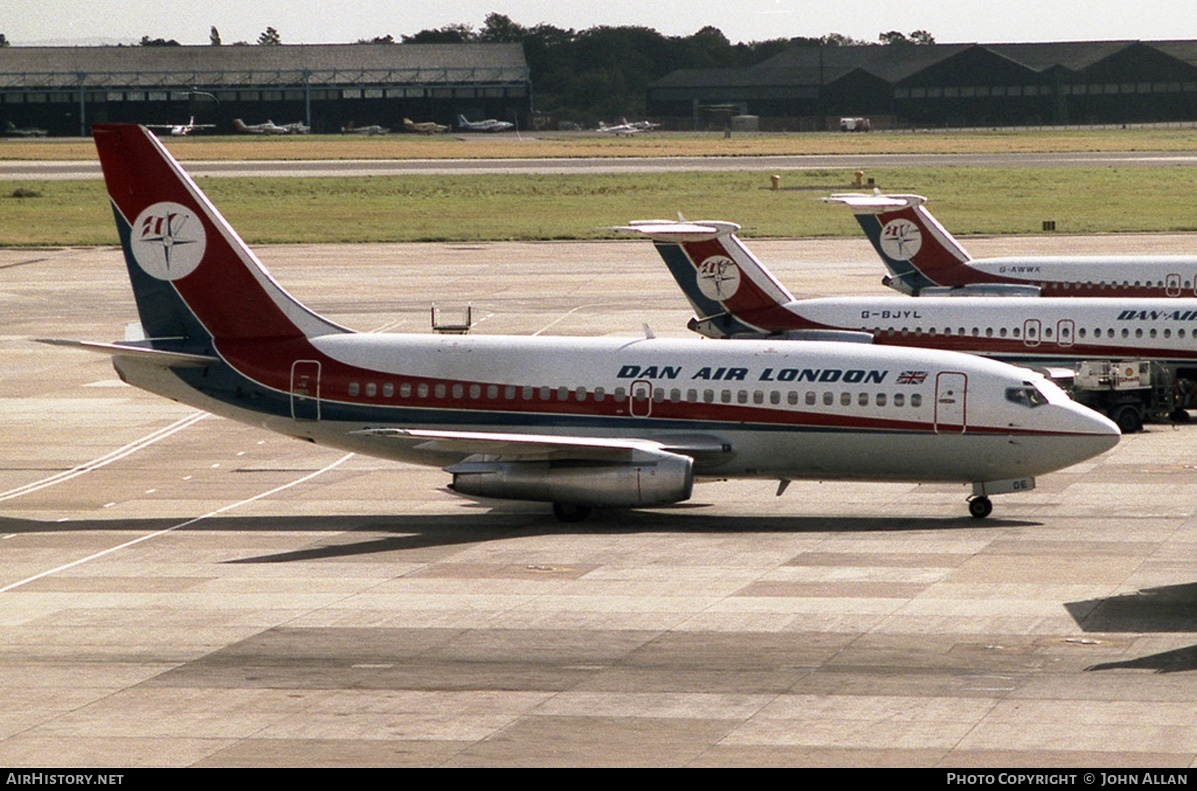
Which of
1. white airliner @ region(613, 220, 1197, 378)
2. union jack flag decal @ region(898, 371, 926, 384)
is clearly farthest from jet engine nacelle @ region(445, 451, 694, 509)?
white airliner @ region(613, 220, 1197, 378)

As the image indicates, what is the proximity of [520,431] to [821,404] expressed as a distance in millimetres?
7217

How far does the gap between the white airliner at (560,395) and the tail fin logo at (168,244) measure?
0.04m

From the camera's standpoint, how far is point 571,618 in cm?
3145

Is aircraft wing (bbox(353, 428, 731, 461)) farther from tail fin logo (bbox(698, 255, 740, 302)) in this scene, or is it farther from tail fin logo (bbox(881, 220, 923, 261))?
tail fin logo (bbox(881, 220, 923, 261))

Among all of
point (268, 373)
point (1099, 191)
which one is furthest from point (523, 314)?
point (1099, 191)

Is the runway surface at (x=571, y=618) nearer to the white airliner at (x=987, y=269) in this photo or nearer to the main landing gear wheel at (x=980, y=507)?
the main landing gear wheel at (x=980, y=507)

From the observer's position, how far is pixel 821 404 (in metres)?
41.3

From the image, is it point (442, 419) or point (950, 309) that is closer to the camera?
point (442, 419)

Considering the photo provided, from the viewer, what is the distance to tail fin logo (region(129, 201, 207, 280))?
4453 cm

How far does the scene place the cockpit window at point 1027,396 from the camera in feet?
133

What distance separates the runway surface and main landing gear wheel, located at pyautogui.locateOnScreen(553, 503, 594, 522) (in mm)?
394

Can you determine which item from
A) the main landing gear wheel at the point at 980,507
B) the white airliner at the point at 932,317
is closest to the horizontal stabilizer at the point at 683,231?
the white airliner at the point at 932,317

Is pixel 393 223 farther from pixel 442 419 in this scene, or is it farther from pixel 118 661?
pixel 118 661

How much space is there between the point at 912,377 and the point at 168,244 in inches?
735
